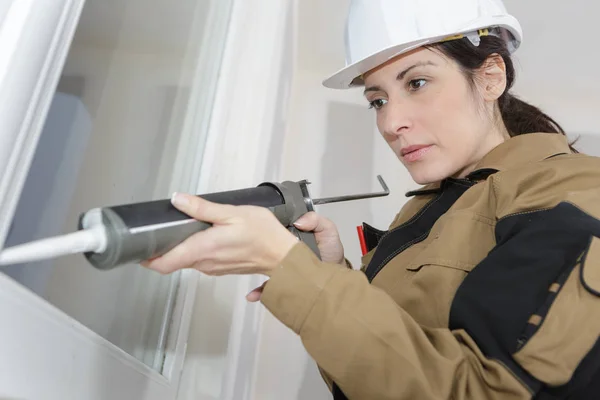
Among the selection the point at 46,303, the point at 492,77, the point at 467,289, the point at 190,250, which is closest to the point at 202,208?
the point at 190,250

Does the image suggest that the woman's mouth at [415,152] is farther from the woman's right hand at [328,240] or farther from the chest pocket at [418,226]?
the woman's right hand at [328,240]

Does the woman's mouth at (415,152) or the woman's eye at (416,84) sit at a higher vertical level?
the woman's eye at (416,84)

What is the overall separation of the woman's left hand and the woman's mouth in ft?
1.20

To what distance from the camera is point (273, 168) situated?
48.1 inches

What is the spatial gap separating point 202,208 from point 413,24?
473 mm

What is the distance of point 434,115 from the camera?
2.42 ft

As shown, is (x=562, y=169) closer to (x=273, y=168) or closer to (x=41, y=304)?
(x=41, y=304)

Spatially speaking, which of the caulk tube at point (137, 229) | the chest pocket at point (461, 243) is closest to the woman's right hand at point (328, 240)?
the chest pocket at point (461, 243)

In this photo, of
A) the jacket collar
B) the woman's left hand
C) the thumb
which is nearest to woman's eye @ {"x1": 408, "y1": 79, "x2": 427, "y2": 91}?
the jacket collar

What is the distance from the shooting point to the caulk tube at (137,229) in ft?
1.22

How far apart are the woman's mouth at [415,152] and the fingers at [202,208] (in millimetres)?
402

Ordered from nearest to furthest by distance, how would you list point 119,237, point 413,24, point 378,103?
point 119,237, point 413,24, point 378,103

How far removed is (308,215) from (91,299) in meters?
0.25

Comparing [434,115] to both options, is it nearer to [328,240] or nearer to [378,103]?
[378,103]
